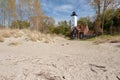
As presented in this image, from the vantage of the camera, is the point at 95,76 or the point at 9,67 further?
the point at 9,67

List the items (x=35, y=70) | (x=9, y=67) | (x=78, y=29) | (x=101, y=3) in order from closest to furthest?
(x=35, y=70) < (x=9, y=67) < (x=101, y=3) < (x=78, y=29)

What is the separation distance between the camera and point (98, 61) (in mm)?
5125

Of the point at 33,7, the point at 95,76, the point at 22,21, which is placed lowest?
Answer: the point at 95,76

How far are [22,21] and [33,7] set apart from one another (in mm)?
3188

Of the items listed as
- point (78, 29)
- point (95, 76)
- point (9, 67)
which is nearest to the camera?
point (95, 76)

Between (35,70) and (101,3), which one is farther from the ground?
(101,3)

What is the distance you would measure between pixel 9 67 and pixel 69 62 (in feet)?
5.35

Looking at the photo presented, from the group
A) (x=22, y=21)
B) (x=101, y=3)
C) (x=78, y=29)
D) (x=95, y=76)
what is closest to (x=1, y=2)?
(x=22, y=21)

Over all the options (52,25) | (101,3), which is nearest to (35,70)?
(101,3)

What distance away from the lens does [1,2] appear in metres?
25.9

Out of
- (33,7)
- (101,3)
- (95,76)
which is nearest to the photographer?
(95,76)

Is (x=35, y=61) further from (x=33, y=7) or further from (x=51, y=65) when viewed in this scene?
(x=33, y=7)

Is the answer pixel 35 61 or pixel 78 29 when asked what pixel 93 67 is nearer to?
pixel 35 61

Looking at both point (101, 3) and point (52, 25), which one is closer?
point (101, 3)
